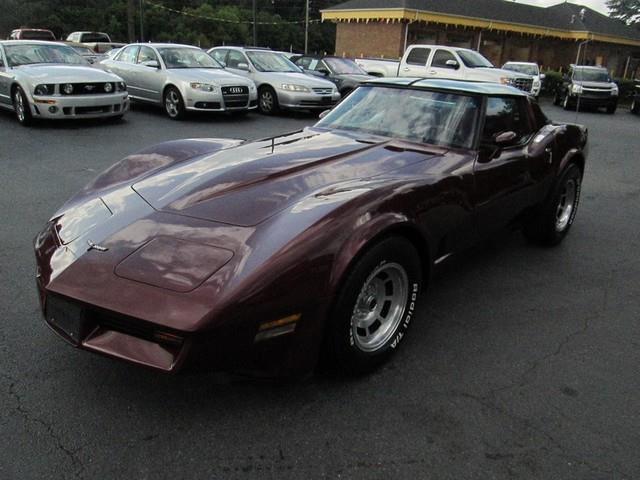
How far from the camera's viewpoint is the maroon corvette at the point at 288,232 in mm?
2199

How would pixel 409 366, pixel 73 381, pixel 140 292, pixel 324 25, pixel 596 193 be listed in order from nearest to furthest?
pixel 140 292
pixel 73 381
pixel 409 366
pixel 596 193
pixel 324 25

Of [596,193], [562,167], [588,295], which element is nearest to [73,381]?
[588,295]

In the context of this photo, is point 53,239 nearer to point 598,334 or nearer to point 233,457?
point 233,457

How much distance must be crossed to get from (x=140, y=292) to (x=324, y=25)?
77.0 meters

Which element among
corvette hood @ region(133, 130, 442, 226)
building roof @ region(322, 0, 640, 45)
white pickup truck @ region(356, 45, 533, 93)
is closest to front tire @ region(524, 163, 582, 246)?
corvette hood @ region(133, 130, 442, 226)

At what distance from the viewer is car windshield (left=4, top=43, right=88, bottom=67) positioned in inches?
397

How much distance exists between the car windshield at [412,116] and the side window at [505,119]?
124 millimetres

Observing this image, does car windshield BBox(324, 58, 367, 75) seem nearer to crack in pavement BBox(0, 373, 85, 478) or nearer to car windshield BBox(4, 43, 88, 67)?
car windshield BBox(4, 43, 88, 67)

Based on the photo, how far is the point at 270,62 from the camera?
13766 millimetres

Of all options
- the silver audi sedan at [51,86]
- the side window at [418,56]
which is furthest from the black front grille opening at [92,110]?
the side window at [418,56]

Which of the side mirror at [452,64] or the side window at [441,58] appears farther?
the side window at [441,58]

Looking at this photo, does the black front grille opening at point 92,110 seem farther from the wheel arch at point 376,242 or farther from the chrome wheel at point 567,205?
the wheel arch at point 376,242

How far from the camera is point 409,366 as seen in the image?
2936 mm

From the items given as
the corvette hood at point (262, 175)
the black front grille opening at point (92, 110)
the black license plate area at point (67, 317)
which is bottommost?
the black front grille opening at point (92, 110)
